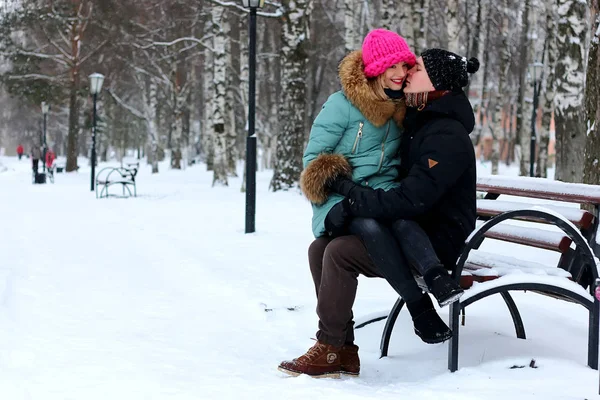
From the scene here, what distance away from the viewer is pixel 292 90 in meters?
15.9

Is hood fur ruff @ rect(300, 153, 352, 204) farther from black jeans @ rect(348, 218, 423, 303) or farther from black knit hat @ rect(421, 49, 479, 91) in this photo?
black knit hat @ rect(421, 49, 479, 91)

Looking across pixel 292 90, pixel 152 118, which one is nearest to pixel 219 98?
pixel 292 90

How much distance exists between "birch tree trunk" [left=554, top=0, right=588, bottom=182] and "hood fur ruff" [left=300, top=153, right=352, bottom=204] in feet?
26.6

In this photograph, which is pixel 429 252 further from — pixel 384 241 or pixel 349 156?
pixel 349 156

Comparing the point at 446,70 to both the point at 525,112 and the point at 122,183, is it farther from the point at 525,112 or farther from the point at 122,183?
the point at 525,112

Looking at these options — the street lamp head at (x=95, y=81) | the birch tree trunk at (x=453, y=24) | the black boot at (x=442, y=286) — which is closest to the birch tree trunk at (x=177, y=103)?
the street lamp head at (x=95, y=81)

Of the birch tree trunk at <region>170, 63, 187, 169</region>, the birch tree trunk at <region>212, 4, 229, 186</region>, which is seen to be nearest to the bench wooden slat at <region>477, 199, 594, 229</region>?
the birch tree trunk at <region>212, 4, 229, 186</region>

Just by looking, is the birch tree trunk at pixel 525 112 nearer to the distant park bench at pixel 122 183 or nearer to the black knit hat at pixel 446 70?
the distant park bench at pixel 122 183

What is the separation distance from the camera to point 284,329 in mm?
4848

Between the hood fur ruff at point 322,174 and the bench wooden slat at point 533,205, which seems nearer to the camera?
the hood fur ruff at point 322,174

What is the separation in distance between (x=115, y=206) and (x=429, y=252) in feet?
38.9

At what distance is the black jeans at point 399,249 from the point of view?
134 inches

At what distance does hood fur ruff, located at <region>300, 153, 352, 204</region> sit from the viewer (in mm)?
3605

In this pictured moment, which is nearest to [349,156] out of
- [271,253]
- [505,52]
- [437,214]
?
[437,214]
